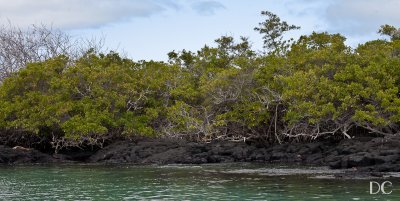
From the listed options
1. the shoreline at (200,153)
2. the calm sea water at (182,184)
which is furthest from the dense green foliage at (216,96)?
the calm sea water at (182,184)

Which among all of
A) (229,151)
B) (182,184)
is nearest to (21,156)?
(229,151)

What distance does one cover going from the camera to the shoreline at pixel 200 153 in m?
25.9

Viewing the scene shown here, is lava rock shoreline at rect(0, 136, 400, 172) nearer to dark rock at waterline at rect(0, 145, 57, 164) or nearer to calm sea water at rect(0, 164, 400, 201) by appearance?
dark rock at waterline at rect(0, 145, 57, 164)

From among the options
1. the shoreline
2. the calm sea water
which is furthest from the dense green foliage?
the calm sea water

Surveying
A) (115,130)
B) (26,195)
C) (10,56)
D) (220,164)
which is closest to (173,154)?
(220,164)

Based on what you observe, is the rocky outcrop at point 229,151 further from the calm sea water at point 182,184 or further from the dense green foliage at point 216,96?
the calm sea water at point 182,184

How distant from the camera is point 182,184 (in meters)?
19.6

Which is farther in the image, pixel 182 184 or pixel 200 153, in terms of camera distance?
pixel 200 153

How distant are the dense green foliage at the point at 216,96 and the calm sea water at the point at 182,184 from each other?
14.1ft

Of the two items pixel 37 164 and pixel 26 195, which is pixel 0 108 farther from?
pixel 26 195

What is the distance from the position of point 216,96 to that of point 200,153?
389 cm

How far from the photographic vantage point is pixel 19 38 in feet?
131

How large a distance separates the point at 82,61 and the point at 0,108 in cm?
519

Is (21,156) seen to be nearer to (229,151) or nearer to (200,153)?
(200,153)
